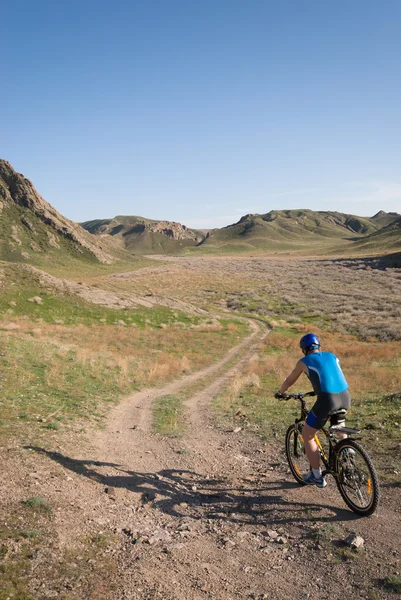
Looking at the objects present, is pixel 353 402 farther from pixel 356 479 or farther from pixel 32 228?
pixel 32 228

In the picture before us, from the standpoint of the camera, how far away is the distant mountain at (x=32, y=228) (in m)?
100

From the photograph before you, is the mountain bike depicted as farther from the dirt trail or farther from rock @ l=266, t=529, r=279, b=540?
rock @ l=266, t=529, r=279, b=540

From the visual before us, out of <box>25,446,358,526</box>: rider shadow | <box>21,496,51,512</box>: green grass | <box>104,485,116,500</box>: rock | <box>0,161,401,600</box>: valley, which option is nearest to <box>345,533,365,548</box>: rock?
<box>0,161,401,600</box>: valley

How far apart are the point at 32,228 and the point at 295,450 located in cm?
11347

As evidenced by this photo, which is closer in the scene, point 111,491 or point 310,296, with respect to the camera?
point 111,491

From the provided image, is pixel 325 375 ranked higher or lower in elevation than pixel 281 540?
higher

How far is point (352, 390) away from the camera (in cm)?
1816

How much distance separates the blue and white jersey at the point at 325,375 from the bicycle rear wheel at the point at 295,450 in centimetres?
180

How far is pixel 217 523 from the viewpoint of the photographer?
6902 millimetres

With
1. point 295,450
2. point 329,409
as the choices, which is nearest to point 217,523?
point 295,450

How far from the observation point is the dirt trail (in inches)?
206

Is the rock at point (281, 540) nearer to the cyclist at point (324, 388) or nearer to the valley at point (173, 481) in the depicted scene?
the valley at point (173, 481)

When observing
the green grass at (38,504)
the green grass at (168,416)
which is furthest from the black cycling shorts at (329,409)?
the green grass at (168,416)

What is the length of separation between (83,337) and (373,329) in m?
29.7
